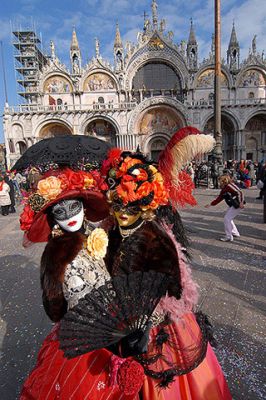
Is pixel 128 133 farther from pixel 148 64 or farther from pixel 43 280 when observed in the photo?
pixel 43 280

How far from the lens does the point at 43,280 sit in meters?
1.38

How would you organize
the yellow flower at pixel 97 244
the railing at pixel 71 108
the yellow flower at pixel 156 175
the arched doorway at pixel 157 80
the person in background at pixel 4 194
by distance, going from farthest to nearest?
the arched doorway at pixel 157 80 < the railing at pixel 71 108 < the person in background at pixel 4 194 < the yellow flower at pixel 156 175 < the yellow flower at pixel 97 244

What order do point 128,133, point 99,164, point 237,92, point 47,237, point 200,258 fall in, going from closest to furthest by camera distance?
point 47,237, point 99,164, point 200,258, point 128,133, point 237,92

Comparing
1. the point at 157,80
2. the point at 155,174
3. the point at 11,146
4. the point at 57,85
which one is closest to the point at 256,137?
the point at 157,80

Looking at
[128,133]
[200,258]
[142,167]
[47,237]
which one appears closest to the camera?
[142,167]

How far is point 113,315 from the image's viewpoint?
104cm

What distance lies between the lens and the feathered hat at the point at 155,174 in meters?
1.49

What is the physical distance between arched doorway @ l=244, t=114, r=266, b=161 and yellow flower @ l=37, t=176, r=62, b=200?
29.7m

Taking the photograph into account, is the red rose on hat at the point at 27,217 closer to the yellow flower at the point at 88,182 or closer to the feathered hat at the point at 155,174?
the yellow flower at the point at 88,182

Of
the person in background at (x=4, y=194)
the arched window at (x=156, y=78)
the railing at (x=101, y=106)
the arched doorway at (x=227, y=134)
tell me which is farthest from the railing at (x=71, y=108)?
the person in background at (x=4, y=194)

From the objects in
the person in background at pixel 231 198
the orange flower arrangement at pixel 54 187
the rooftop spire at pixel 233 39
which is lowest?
the person in background at pixel 231 198

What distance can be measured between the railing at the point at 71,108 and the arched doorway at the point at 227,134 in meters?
8.38

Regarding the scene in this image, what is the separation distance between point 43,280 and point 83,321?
1.61 feet

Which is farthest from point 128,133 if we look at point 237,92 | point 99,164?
point 99,164
